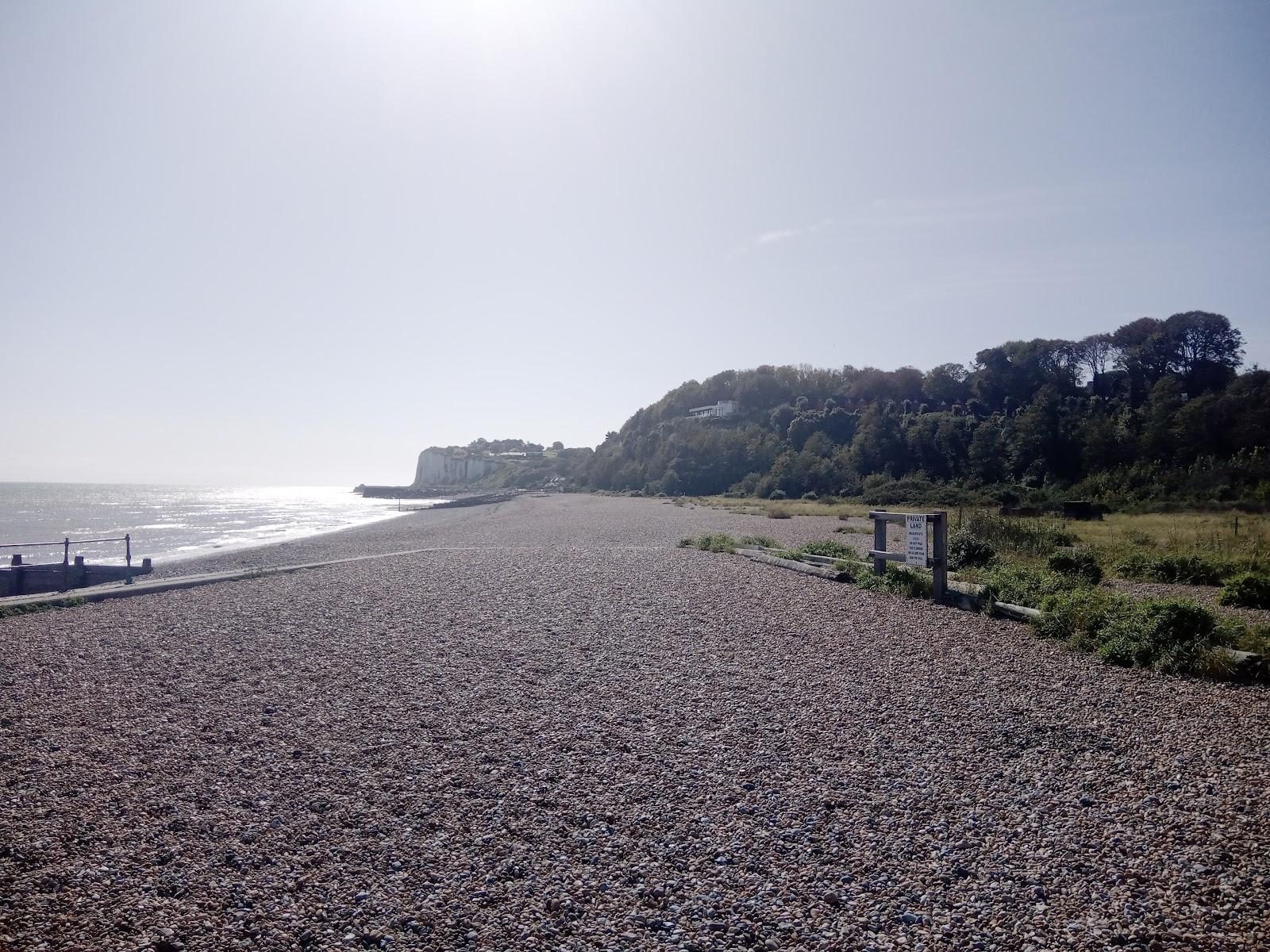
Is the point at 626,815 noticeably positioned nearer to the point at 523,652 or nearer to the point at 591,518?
the point at 523,652

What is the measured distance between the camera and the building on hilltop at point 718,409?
87.3 m

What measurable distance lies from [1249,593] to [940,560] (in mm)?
4177

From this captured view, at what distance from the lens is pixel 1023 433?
47.4 meters

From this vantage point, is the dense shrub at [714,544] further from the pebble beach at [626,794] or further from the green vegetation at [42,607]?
the green vegetation at [42,607]

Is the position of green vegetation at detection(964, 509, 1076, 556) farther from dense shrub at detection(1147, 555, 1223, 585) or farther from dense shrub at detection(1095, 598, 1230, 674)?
dense shrub at detection(1095, 598, 1230, 674)

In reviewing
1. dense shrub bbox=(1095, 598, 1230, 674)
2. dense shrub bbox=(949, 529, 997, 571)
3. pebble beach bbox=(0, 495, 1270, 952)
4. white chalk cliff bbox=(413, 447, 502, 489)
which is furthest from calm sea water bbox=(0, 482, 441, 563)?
white chalk cliff bbox=(413, 447, 502, 489)

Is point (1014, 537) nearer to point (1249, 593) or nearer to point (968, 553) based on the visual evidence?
point (968, 553)

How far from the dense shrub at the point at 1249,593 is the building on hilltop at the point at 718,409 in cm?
7349

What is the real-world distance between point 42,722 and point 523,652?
386cm

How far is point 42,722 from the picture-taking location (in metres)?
5.49

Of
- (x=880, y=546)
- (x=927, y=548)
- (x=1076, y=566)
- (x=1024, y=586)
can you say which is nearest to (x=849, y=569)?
(x=880, y=546)

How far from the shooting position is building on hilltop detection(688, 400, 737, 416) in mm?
87312

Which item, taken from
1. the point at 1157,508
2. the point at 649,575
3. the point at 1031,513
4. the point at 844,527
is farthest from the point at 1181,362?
the point at 649,575

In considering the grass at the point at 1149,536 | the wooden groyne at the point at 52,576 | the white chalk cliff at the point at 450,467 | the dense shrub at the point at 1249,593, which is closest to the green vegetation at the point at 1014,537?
the grass at the point at 1149,536
